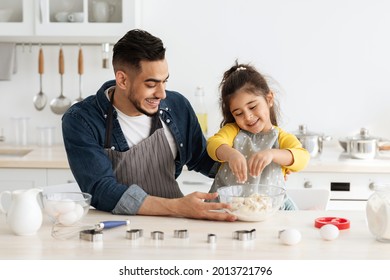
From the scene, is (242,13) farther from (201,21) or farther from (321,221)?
(321,221)

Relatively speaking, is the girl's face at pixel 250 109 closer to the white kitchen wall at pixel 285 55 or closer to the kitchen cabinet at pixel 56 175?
the kitchen cabinet at pixel 56 175

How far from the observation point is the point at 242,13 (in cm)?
455

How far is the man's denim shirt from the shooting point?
2617 mm

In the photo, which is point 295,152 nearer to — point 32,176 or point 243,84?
point 243,84

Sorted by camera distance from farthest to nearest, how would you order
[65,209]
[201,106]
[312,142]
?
1. [201,106]
2. [312,142]
3. [65,209]

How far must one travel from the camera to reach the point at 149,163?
2953 millimetres

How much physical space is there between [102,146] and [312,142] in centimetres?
164

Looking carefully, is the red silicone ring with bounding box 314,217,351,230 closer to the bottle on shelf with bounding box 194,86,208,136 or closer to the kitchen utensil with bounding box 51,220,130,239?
the kitchen utensil with bounding box 51,220,130,239

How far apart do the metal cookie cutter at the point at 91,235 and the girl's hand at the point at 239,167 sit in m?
0.60

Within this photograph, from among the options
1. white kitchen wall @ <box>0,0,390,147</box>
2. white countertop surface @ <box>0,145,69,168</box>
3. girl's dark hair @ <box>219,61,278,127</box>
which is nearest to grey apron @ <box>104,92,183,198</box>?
girl's dark hair @ <box>219,61,278,127</box>

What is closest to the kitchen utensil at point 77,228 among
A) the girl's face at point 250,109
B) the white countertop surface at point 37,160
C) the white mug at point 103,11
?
the girl's face at point 250,109

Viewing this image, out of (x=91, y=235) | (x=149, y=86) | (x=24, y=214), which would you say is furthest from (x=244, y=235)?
(x=149, y=86)
